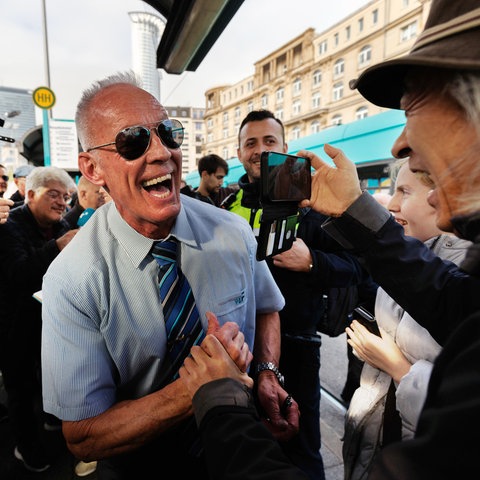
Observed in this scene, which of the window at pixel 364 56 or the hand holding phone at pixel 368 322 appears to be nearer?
the hand holding phone at pixel 368 322

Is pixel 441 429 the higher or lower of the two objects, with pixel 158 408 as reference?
higher

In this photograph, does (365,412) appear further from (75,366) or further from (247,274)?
(75,366)

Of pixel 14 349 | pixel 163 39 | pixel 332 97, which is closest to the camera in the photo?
pixel 14 349

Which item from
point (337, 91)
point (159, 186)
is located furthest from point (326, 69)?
point (159, 186)

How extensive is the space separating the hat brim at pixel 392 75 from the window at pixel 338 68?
40.1 meters

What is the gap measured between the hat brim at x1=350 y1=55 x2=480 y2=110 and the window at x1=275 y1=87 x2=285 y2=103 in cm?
4798

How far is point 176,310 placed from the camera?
49.8 inches

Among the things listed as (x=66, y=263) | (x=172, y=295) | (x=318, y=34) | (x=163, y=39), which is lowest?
(x=172, y=295)

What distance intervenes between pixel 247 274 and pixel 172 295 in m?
0.40

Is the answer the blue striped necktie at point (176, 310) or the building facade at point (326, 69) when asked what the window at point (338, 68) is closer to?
the building facade at point (326, 69)

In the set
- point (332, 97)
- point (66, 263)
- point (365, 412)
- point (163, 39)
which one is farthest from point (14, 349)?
point (332, 97)

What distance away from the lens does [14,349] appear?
8.13 feet

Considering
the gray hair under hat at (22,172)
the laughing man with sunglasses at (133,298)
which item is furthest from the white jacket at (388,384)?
the gray hair under hat at (22,172)

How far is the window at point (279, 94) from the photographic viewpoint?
44.8 metres
